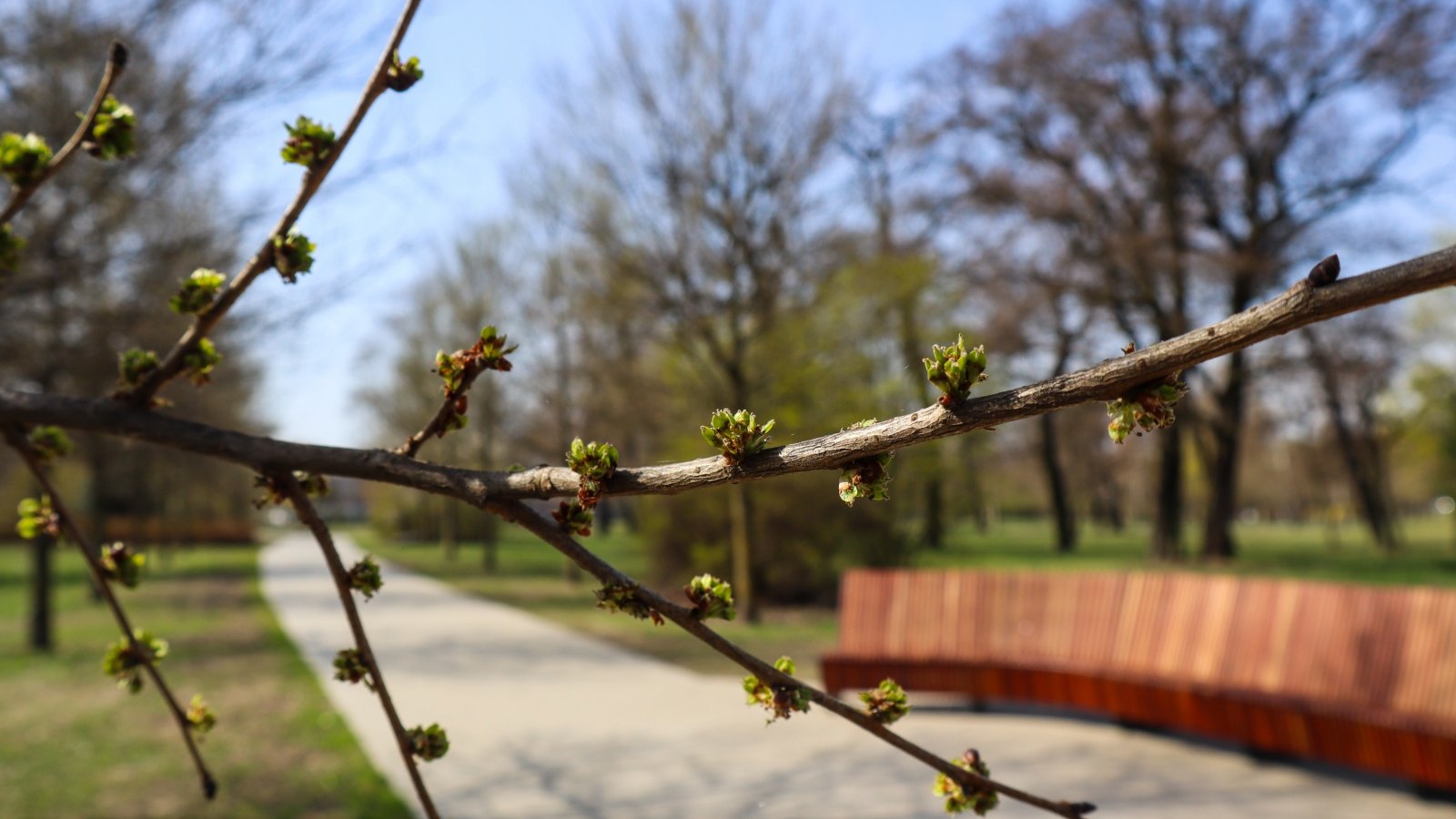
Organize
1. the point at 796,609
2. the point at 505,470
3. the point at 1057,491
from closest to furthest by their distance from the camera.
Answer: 1. the point at 505,470
2. the point at 796,609
3. the point at 1057,491

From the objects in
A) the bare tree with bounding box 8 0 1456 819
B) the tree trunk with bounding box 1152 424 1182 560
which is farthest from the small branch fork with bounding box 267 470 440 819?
the tree trunk with bounding box 1152 424 1182 560

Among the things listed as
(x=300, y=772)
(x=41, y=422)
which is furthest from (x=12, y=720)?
(x=41, y=422)

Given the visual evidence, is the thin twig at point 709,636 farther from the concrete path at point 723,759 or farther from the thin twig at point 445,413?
the concrete path at point 723,759

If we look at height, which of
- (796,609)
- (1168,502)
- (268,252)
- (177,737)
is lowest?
(177,737)

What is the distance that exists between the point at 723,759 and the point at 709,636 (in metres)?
5.84

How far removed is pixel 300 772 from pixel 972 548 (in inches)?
598

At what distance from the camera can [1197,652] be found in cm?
687

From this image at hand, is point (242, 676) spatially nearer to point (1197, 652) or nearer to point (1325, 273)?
point (1197, 652)

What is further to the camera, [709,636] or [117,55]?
[117,55]

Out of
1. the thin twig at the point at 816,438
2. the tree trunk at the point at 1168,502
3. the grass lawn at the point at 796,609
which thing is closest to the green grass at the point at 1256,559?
the grass lawn at the point at 796,609

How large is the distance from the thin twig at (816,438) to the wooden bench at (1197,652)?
208 inches

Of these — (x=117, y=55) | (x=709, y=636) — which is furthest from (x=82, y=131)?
(x=709, y=636)

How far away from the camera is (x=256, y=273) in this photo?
1452 mm

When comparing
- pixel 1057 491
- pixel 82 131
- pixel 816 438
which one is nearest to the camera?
pixel 816 438
